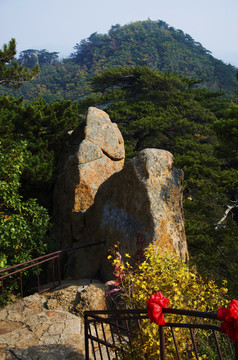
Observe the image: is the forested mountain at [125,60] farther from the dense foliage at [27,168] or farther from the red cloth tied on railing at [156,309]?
the red cloth tied on railing at [156,309]

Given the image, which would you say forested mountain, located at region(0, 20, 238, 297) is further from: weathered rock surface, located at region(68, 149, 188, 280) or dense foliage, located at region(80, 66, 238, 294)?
weathered rock surface, located at region(68, 149, 188, 280)

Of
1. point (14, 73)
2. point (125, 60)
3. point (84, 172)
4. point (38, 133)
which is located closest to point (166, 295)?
point (84, 172)

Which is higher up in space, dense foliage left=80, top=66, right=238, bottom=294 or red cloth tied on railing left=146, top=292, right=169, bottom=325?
dense foliage left=80, top=66, right=238, bottom=294

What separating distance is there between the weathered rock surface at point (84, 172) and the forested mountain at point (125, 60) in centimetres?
4514

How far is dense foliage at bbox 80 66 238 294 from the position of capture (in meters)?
9.48

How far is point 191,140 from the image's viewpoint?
61.0ft

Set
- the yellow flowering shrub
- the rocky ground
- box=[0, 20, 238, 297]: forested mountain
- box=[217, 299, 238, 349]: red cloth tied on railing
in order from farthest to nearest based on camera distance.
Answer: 1. box=[0, 20, 238, 297]: forested mountain
2. the rocky ground
3. the yellow flowering shrub
4. box=[217, 299, 238, 349]: red cloth tied on railing

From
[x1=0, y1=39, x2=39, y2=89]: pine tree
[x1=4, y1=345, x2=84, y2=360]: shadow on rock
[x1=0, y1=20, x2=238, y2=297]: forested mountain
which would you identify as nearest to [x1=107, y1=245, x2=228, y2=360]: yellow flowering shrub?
[x1=4, y1=345, x2=84, y2=360]: shadow on rock

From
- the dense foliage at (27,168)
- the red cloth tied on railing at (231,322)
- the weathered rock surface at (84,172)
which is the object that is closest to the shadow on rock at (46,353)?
the dense foliage at (27,168)

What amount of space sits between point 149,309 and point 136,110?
19.7 metres

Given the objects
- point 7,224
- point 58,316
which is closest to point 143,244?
point 58,316

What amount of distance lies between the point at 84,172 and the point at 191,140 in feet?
36.3

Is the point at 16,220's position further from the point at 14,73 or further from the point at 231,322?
the point at 14,73

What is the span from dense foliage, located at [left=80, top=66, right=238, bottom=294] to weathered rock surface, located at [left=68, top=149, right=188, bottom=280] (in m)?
2.09
